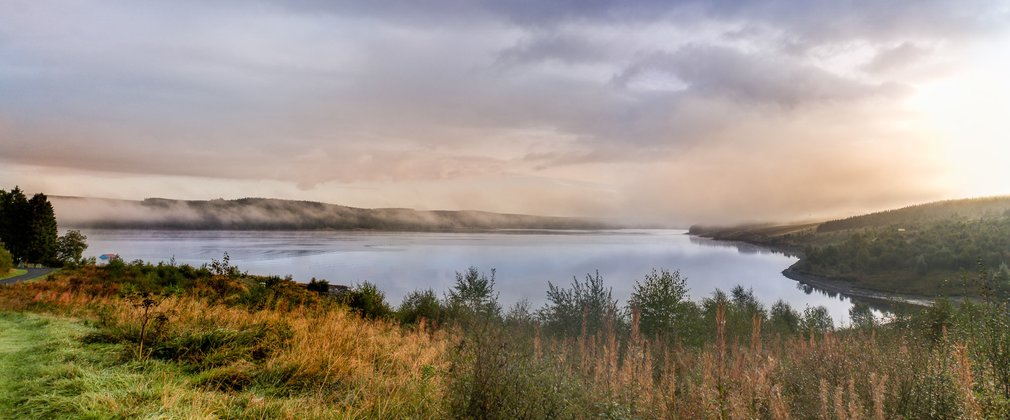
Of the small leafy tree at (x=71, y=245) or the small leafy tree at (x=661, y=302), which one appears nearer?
the small leafy tree at (x=661, y=302)

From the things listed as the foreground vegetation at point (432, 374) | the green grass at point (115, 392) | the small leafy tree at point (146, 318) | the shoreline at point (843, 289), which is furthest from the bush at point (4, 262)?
the shoreline at point (843, 289)

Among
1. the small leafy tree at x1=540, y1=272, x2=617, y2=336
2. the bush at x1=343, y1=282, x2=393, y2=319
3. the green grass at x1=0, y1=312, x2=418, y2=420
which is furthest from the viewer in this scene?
the small leafy tree at x1=540, y1=272, x2=617, y2=336

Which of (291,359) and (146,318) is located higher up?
(146,318)

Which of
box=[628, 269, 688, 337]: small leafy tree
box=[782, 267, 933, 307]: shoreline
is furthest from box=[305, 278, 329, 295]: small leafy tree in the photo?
box=[782, 267, 933, 307]: shoreline

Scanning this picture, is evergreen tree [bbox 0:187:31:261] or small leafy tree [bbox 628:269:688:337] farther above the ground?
evergreen tree [bbox 0:187:31:261]

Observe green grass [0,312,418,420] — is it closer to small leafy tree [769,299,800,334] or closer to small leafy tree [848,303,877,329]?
small leafy tree [848,303,877,329]

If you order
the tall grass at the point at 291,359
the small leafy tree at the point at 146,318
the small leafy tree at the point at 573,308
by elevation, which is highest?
the small leafy tree at the point at 146,318

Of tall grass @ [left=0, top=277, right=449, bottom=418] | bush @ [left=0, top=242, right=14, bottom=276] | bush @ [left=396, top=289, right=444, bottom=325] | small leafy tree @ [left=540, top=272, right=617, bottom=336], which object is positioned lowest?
small leafy tree @ [left=540, top=272, right=617, bottom=336]

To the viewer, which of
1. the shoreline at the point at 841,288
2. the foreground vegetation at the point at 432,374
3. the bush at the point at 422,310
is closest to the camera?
the foreground vegetation at the point at 432,374

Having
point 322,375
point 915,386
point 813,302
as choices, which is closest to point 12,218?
point 322,375

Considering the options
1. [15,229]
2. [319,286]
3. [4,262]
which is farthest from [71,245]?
[319,286]

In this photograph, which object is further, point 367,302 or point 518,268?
point 518,268

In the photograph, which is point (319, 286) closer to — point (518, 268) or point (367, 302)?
point (367, 302)

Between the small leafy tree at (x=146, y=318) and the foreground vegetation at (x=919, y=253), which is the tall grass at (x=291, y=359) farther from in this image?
the foreground vegetation at (x=919, y=253)
